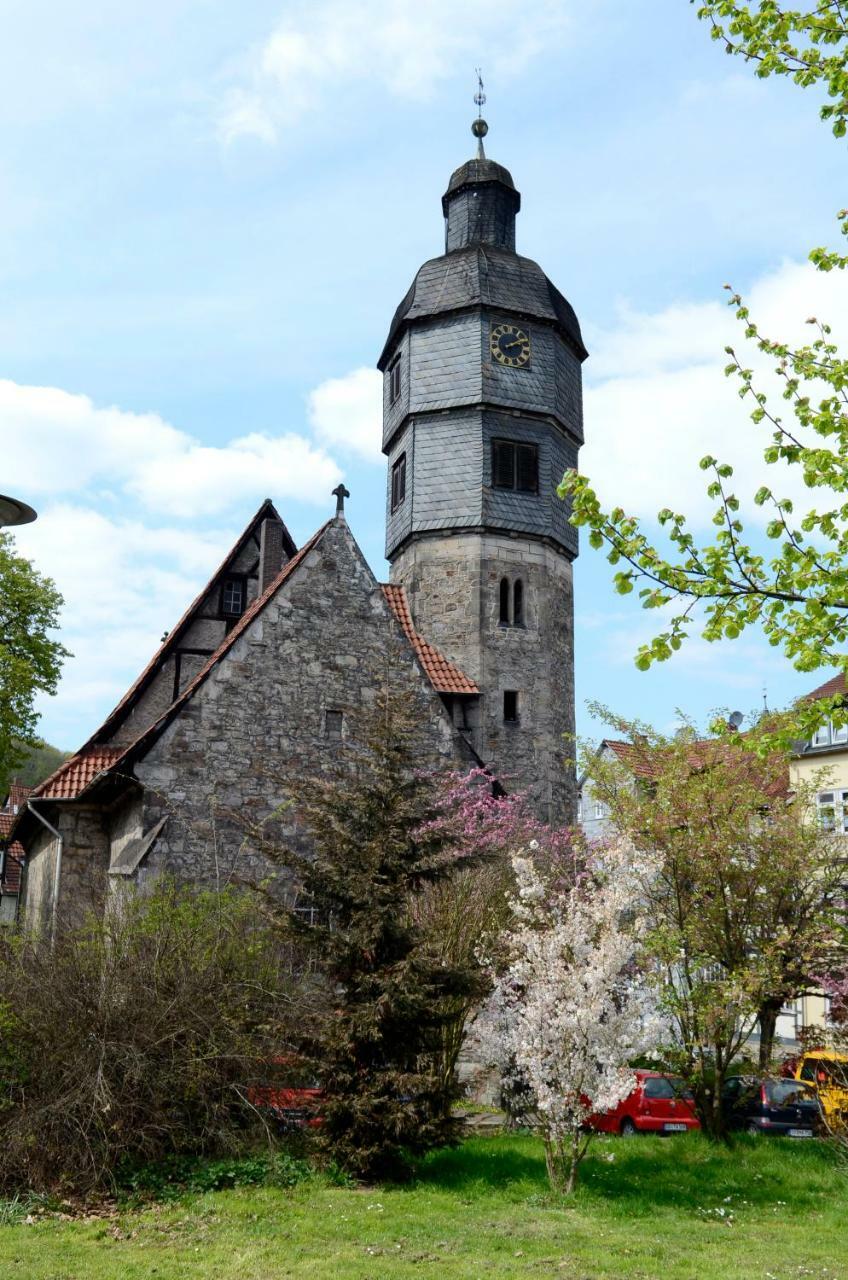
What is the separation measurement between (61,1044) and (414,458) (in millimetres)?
21302

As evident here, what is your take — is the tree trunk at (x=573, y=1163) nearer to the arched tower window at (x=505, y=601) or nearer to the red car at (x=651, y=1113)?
the red car at (x=651, y=1113)

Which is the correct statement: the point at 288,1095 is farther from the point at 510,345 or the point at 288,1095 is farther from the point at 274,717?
the point at 510,345

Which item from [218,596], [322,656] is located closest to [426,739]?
[322,656]

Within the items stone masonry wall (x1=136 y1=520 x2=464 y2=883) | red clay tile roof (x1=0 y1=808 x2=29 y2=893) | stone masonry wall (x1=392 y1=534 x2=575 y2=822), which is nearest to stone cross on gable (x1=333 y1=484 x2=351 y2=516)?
stone masonry wall (x1=136 y1=520 x2=464 y2=883)

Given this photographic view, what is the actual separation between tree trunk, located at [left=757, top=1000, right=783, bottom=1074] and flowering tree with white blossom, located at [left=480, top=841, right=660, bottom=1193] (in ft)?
12.4

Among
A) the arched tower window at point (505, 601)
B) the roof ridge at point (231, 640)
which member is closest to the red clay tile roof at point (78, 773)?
the roof ridge at point (231, 640)

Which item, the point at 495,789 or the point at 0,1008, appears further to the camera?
the point at 495,789

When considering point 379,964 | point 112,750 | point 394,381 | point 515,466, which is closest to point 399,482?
point 394,381

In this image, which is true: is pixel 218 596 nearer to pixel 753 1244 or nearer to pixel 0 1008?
pixel 0 1008

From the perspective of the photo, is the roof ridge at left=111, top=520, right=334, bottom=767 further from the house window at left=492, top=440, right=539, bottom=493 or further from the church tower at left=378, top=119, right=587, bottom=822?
the house window at left=492, top=440, right=539, bottom=493

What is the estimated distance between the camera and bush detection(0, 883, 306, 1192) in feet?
34.5

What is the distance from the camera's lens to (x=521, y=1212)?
1048 cm

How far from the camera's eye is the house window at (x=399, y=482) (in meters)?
31.1

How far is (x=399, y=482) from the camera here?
3144cm
